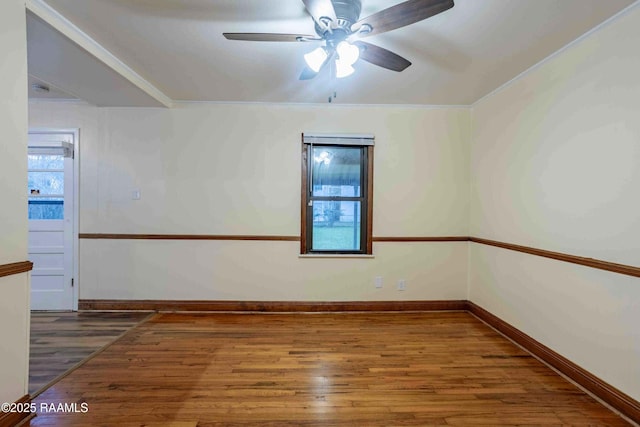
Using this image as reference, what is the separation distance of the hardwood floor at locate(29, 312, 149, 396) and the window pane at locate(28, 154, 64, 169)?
161 cm

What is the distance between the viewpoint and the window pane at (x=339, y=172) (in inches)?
135

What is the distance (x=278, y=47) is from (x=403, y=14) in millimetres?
1041

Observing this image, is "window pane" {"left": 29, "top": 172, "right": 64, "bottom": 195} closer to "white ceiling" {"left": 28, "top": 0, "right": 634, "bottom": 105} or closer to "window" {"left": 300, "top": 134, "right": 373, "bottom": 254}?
"white ceiling" {"left": 28, "top": 0, "right": 634, "bottom": 105}

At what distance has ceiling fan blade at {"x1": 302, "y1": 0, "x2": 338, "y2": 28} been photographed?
143 cm

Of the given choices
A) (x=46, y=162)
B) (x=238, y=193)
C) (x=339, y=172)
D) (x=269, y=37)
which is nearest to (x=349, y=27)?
(x=269, y=37)

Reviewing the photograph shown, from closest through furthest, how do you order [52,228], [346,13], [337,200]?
[346,13]
[52,228]
[337,200]

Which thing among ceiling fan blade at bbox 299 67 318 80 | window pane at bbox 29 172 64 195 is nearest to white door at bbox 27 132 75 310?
window pane at bbox 29 172 64 195

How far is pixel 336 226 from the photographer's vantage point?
349cm

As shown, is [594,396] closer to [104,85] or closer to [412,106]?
[412,106]

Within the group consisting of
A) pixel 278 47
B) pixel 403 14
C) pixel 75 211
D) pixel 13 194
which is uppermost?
pixel 278 47

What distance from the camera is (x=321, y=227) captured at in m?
3.48

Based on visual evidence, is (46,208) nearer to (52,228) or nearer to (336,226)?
(52,228)

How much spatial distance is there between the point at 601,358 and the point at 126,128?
4.62 metres

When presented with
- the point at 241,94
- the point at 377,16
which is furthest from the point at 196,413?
the point at 241,94
